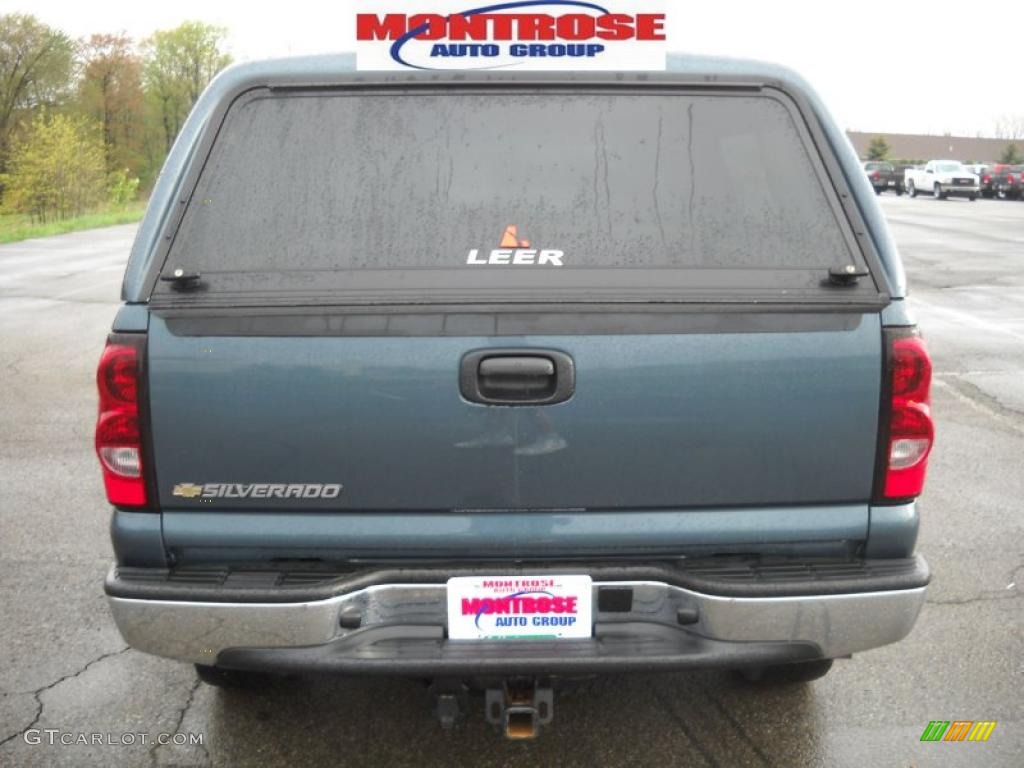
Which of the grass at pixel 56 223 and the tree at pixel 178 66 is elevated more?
the tree at pixel 178 66

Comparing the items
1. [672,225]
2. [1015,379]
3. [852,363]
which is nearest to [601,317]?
[672,225]

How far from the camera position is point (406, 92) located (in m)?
2.93

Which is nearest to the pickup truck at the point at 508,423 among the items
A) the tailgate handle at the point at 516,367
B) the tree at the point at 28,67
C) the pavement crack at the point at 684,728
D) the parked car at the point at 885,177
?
the tailgate handle at the point at 516,367

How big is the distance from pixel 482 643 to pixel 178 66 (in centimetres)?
8514

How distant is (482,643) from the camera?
105 inches

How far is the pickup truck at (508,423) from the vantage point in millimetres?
2621

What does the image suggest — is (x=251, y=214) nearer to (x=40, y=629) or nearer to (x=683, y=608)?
(x=683, y=608)

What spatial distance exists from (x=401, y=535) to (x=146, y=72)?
3232 inches

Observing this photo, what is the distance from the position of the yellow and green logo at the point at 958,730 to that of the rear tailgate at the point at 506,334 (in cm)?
116

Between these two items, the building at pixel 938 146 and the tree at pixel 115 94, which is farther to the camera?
the building at pixel 938 146

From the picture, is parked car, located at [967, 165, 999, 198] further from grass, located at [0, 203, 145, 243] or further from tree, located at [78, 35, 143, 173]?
tree, located at [78, 35, 143, 173]

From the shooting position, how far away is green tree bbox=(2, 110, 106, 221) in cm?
4088

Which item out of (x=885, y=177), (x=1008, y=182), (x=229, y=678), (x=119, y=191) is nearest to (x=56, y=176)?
(x=119, y=191)
